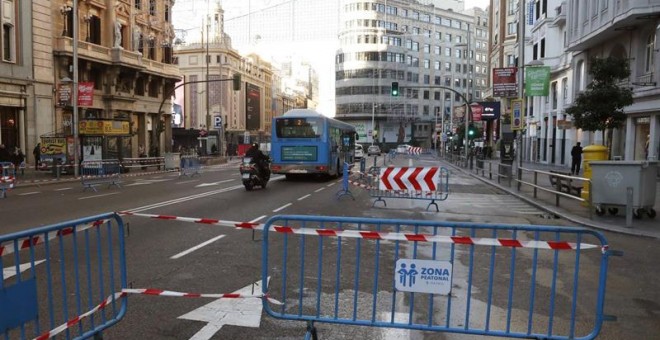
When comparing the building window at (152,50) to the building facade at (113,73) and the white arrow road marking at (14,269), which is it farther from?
the white arrow road marking at (14,269)

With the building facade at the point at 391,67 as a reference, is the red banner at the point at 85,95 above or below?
A: below

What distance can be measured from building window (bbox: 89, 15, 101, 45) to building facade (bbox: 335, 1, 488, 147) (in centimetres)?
6161

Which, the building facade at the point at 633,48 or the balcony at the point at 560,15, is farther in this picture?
the balcony at the point at 560,15

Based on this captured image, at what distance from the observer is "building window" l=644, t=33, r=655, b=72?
24859 mm

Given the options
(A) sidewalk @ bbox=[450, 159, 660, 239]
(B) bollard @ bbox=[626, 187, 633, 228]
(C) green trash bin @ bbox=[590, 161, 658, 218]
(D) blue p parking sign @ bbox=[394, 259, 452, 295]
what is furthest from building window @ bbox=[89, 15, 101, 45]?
(D) blue p parking sign @ bbox=[394, 259, 452, 295]

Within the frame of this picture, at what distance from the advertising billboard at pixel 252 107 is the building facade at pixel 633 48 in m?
73.1

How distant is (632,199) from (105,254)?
34.8ft

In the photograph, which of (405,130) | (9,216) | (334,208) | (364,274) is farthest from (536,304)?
(405,130)

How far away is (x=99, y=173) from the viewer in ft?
67.6

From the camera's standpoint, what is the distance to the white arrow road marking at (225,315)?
4.93m

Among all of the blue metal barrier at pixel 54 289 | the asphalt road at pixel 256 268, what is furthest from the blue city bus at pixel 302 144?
the blue metal barrier at pixel 54 289

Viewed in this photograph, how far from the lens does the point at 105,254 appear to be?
7.88 metres

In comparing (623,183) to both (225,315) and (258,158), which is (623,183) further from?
(258,158)

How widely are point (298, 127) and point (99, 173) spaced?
861cm
